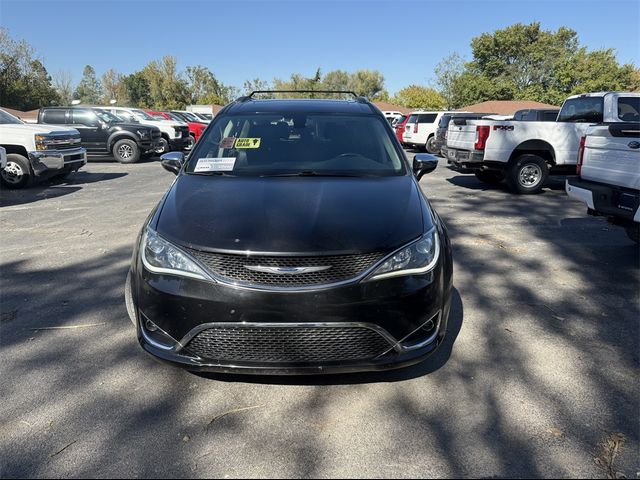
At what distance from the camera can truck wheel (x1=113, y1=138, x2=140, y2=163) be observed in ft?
51.8

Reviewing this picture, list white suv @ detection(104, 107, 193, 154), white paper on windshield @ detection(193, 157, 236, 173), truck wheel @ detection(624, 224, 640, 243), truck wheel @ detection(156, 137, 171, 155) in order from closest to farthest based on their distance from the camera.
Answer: white paper on windshield @ detection(193, 157, 236, 173) → truck wheel @ detection(624, 224, 640, 243) → truck wheel @ detection(156, 137, 171, 155) → white suv @ detection(104, 107, 193, 154)

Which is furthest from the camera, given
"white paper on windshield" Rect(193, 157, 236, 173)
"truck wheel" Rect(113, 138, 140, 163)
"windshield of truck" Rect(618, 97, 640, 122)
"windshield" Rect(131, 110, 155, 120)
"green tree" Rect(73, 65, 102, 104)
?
"green tree" Rect(73, 65, 102, 104)

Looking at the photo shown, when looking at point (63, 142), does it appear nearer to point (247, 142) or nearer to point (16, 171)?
point (16, 171)

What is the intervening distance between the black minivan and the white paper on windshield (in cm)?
62

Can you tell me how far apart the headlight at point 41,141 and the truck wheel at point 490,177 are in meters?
9.55

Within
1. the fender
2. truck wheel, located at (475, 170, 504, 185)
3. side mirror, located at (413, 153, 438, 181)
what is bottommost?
truck wheel, located at (475, 170, 504, 185)

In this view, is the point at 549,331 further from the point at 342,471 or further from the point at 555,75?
Result: the point at 555,75

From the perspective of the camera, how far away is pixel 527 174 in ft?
32.2

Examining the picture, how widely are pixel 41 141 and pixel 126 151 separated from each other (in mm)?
5934

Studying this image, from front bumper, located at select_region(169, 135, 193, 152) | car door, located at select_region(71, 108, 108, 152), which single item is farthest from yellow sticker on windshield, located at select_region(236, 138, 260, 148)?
front bumper, located at select_region(169, 135, 193, 152)

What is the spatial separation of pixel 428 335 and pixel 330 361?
0.57 m

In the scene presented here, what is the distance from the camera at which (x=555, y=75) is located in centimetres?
5684

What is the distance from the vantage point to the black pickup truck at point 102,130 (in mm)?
15617

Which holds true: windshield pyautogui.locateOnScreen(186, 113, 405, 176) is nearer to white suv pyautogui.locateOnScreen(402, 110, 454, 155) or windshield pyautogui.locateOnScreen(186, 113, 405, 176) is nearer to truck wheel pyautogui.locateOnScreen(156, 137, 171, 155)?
truck wheel pyautogui.locateOnScreen(156, 137, 171, 155)
